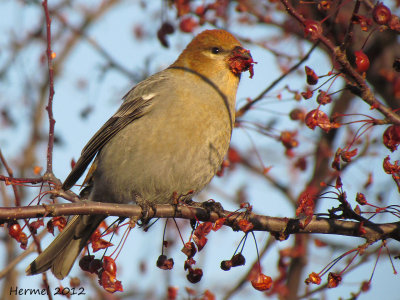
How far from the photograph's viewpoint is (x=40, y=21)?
5738 millimetres

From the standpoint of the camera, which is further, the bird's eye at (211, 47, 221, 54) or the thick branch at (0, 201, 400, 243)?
the bird's eye at (211, 47, 221, 54)

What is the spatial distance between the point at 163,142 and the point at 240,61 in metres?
0.88

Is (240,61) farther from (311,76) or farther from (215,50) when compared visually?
(311,76)

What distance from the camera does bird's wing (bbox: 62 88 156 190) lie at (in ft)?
12.8

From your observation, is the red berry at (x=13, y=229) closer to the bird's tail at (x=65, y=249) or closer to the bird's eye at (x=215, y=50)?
the bird's tail at (x=65, y=249)

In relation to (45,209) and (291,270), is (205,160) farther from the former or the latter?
(45,209)

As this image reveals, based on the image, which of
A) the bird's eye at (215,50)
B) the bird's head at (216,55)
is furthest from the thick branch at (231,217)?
the bird's eye at (215,50)

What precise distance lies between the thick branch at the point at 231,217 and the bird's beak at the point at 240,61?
1170mm

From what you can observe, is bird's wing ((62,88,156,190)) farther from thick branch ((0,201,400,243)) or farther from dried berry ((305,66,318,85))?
dried berry ((305,66,318,85))

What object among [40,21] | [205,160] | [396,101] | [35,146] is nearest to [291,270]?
[205,160]

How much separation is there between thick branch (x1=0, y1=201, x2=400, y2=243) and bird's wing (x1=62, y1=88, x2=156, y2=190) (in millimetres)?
1167

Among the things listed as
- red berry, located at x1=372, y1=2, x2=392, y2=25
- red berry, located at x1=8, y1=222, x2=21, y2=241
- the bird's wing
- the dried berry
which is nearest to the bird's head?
the bird's wing

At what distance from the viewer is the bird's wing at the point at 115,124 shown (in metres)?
3.91

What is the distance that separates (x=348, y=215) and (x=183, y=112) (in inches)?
64.9
